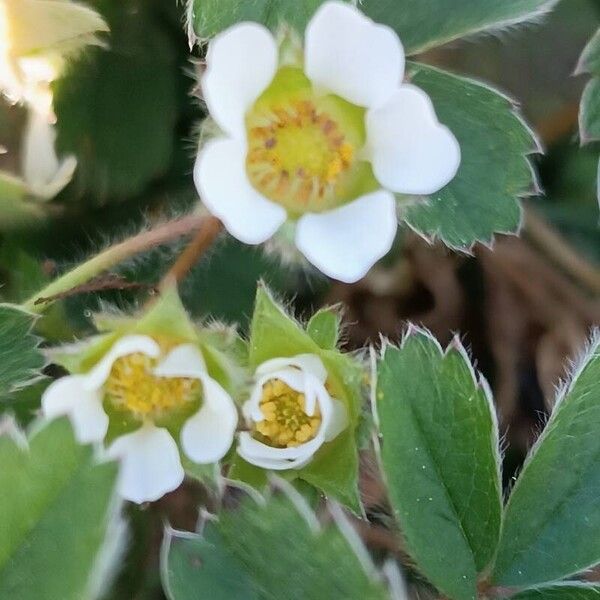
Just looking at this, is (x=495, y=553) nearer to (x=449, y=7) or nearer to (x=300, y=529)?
(x=300, y=529)

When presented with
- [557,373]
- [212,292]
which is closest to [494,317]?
[557,373]

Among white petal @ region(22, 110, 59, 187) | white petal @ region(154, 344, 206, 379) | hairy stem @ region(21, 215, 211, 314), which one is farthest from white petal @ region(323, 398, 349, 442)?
white petal @ region(22, 110, 59, 187)

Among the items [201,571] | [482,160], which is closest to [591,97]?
[482,160]

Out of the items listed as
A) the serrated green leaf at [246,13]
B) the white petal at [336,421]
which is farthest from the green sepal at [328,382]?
the serrated green leaf at [246,13]

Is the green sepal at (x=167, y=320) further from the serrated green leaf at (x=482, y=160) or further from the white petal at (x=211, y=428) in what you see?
the serrated green leaf at (x=482, y=160)

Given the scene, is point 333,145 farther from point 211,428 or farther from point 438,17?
point 211,428

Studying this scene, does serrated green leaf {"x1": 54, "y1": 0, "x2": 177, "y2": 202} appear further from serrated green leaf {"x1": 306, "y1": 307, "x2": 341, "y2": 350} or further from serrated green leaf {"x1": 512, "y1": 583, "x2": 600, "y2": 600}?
serrated green leaf {"x1": 512, "y1": 583, "x2": 600, "y2": 600}
